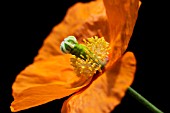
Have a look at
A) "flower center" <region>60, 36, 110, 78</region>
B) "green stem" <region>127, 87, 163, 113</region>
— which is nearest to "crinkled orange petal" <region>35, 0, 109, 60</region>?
"flower center" <region>60, 36, 110, 78</region>

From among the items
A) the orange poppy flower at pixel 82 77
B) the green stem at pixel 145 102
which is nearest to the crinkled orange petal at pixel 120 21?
→ the orange poppy flower at pixel 82 77

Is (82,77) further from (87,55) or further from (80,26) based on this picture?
(80,26)

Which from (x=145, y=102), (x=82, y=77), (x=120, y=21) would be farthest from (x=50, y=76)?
(x=145, y=102)

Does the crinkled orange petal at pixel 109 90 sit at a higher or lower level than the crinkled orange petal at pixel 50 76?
higher

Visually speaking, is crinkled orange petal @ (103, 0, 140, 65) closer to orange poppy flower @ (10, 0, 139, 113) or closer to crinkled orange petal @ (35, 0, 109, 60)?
orange poppy flower @ (10, 0, 139, 113)

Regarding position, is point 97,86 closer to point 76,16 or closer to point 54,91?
point 54,91

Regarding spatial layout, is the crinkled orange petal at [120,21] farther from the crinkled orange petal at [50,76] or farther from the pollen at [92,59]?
the crinkled orange petal at [50,76]
